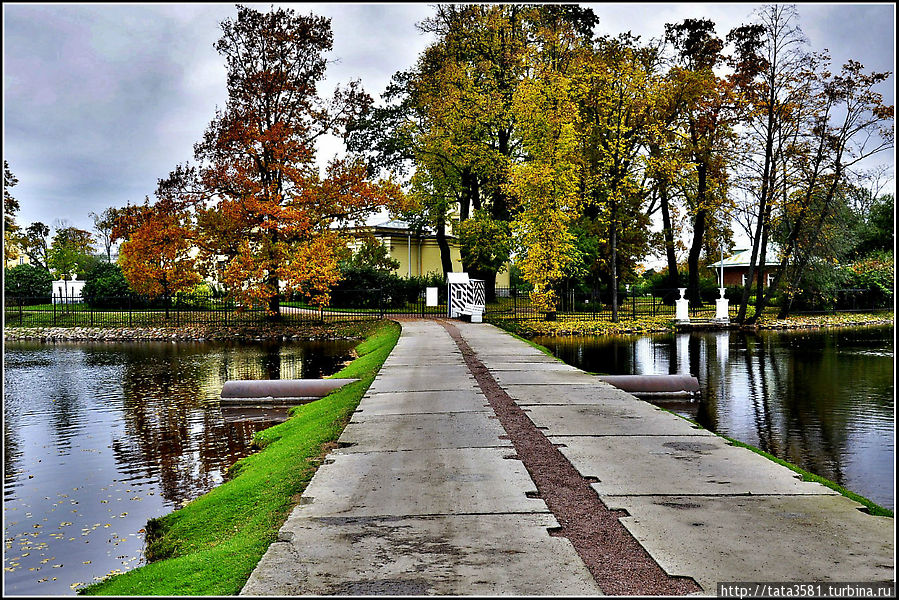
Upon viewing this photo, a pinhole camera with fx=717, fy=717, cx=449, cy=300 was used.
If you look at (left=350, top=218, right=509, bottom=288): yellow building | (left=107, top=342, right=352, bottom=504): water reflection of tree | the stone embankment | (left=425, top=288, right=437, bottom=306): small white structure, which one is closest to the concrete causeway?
(left=107, top=342, right=352, bottom=504): water reflection of tree

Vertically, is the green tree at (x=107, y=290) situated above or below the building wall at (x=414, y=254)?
Result: below

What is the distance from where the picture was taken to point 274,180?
98.2ft

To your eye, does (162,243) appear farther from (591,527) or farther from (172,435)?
(591,527)

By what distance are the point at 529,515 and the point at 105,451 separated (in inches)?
275

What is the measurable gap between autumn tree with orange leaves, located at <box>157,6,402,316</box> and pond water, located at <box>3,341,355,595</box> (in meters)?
8.50

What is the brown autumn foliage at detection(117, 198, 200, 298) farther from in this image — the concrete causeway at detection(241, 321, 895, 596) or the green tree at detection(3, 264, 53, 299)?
the concrete causeway at detection(241, 321, 895, 596)

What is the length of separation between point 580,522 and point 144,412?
9.84 m

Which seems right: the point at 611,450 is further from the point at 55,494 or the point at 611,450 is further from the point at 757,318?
the point at 757,318

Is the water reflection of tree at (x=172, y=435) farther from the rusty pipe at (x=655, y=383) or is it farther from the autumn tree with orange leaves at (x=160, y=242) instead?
the autumn tree with orange leaves at (x=160, y=242)

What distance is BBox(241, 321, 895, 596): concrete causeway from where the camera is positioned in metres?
3.81

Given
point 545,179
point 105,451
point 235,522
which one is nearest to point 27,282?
point 545,179

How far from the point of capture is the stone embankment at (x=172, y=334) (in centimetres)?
2862

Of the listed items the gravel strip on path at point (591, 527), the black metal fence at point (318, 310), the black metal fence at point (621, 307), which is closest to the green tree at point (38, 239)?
the black metal fence at point (318, 310)

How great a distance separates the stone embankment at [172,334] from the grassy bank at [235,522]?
61.5 ft
